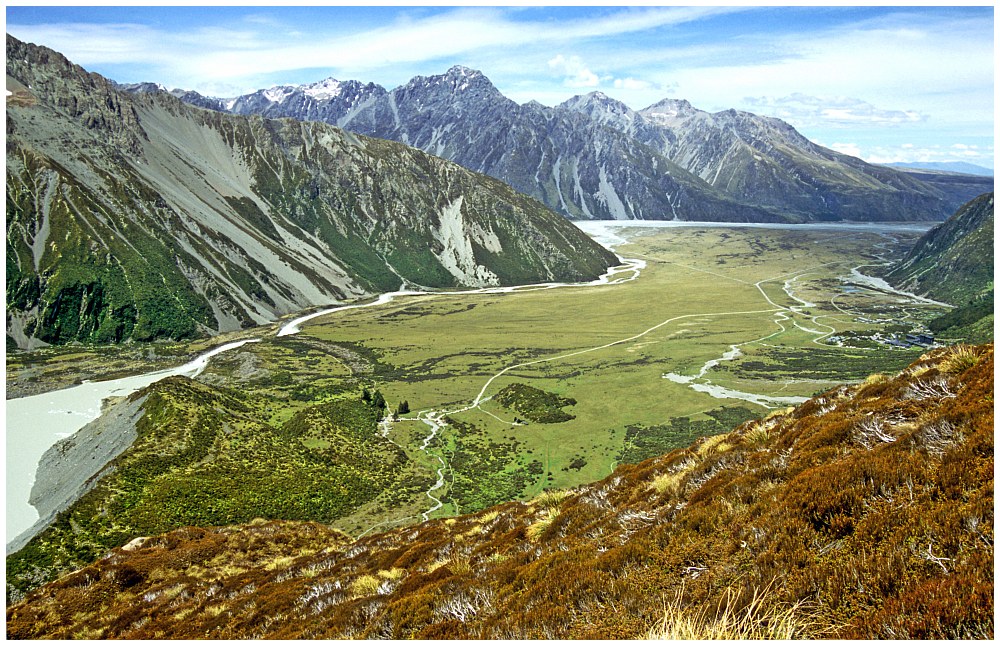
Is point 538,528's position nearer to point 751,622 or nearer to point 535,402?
point 751,622

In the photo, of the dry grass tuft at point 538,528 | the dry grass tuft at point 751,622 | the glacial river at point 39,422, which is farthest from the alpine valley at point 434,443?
the glacial river at point 39,422

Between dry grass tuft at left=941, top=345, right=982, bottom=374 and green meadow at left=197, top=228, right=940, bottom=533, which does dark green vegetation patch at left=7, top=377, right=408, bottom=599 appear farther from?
dry grass tuft at left=941, top=345, right=982, bottom=374

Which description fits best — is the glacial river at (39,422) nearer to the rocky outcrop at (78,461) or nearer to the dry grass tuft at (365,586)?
the rocky outcrop at (78,461)

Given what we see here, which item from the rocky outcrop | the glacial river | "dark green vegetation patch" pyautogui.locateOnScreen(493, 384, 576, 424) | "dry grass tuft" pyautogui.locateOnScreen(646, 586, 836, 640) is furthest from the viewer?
"dark green vegetation patch" pyautogui.locateOnScreen(493, 384, 576, 424)

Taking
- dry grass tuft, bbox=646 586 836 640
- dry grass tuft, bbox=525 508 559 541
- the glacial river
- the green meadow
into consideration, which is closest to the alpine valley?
dry grass tuft, bbox=646 586 836 640

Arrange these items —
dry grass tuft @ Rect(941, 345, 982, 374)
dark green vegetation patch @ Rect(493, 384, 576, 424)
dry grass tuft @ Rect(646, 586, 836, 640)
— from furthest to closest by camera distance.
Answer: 1. dark green vegetation patch @ Rect(493, 384, 576, 424)
2. dry grass tuft @ Rect(941, 345, 982, 374)
3. dry grass tuft @ Rect(646, 586, 836, 640)

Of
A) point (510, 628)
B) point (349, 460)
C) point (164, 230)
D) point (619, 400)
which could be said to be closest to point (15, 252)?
point (164, 230)
